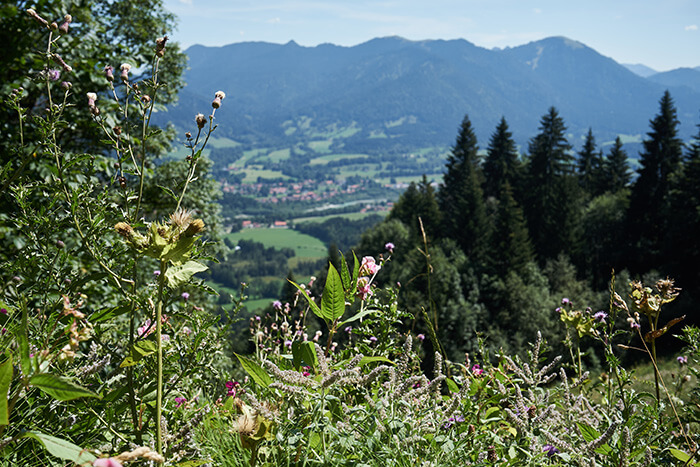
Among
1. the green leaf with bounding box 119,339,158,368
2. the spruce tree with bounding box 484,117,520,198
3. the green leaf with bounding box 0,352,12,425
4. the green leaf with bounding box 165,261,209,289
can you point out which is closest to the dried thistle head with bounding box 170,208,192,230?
the green leaf with bounding box 165,261,209,289

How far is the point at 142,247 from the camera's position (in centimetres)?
105

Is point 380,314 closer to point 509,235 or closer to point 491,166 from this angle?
point 509,235

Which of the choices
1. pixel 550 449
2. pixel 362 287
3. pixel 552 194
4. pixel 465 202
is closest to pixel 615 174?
pixel 552 194

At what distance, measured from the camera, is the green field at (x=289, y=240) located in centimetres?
11662

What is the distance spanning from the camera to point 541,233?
4106cm

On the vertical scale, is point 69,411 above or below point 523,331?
above

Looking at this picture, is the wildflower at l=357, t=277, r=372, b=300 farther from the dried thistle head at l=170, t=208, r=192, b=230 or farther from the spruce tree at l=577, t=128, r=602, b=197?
the spruce tree at l=577, t=128, r=602, b=197

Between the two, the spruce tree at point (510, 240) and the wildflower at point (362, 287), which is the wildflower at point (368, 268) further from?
the spruce tree at point (510, 240)

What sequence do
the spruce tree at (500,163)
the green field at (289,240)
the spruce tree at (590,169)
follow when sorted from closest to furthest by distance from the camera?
the spruce tree at (500,163)
the spruce tree at (590,169)
the green field at (289,240)

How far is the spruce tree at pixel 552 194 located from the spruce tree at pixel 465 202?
186 inches

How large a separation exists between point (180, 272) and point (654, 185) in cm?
4066

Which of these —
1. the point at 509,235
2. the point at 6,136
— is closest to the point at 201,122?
the point at 6,136

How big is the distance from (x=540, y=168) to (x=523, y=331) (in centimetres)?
1671

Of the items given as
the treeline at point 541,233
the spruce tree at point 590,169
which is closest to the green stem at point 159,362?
→ the treeline at point 541,233
